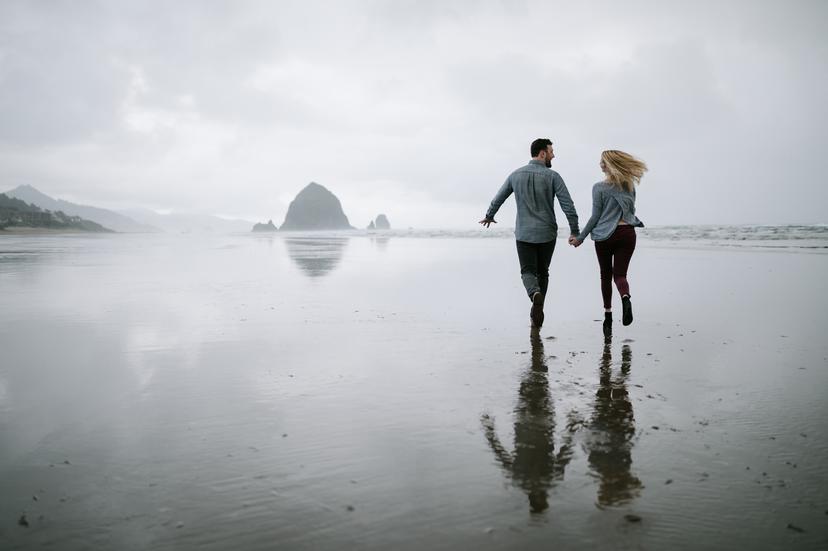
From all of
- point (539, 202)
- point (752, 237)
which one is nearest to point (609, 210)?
point (539, 202)

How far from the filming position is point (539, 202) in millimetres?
6453

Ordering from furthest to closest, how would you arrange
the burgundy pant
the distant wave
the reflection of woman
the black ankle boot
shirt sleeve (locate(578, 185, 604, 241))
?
the distant wave, shirt sleeve (locate(578, 185, 604, 241)), the burgundy pant, the black ankle boot, the reflection of woman

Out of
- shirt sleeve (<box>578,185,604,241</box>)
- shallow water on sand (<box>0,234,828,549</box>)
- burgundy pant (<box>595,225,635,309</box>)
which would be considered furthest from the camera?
shirt sleeve (<box>578,185,604,241</box>)

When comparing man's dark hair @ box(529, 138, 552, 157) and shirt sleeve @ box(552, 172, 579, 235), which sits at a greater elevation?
man's dark hair @ box(529, 138, 552, 157)

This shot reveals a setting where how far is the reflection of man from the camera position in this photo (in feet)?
7.11

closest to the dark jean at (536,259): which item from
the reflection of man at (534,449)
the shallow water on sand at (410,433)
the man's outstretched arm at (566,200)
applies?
the man's outstretched arm at (566,200)

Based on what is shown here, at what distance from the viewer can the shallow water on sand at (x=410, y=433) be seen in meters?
1.89

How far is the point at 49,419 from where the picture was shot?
2.96 m

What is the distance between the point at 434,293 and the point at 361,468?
670 cm

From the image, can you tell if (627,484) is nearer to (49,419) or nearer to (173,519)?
(173,519)

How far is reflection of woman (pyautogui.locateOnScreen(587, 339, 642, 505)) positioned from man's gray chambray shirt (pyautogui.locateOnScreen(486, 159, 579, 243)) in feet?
9.18

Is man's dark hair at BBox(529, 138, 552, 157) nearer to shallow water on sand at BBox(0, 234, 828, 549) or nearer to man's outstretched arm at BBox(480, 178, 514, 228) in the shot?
man's outstretched arm at BBox(480, 178, 514, 228)

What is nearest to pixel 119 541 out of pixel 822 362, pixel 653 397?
pixel 653 397

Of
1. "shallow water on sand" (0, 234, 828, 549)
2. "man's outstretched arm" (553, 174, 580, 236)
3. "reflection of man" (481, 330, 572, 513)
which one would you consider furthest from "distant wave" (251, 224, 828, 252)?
"reflection of man" (481, 330, 572, 513)
